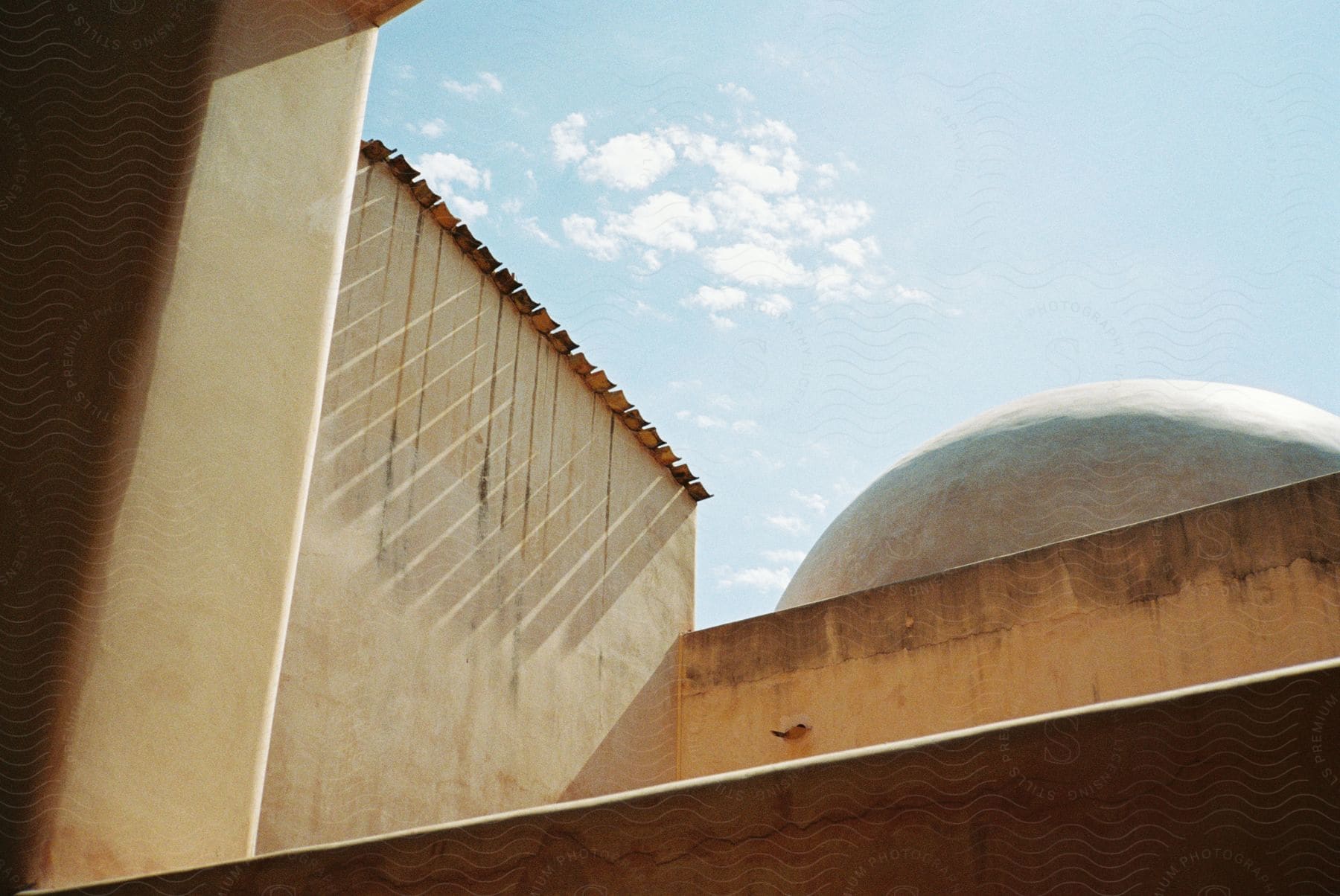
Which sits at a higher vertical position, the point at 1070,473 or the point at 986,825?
the point at 1070,473

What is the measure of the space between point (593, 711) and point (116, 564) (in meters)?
5.20

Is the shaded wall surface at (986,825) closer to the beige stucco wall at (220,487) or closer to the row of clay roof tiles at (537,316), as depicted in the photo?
the beige stucco wall at (220,487)

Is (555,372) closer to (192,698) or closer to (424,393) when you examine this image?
(424,393)

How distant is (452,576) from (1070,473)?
5372mm

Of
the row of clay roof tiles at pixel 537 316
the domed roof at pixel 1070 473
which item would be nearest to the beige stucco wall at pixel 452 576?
the row of clay roof tiles at pixel 537 316

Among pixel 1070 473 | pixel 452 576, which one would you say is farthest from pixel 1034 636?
pixel 452 576

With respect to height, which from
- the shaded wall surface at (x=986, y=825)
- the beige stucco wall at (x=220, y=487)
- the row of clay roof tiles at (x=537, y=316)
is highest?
the row of clay roof tiles at (x=537, y=316)

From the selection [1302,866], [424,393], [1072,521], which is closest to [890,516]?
[1072,521]

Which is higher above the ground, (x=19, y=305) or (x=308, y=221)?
(x=308, y=221)

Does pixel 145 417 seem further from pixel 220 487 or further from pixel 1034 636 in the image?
pixel 1034 636

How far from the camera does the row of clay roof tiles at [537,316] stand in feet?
23.6

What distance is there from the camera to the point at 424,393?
7.10 m

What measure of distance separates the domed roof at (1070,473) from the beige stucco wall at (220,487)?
695 cm

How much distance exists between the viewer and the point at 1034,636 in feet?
23.7
